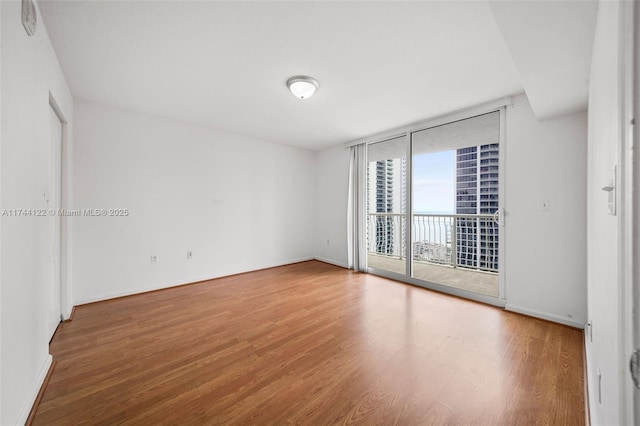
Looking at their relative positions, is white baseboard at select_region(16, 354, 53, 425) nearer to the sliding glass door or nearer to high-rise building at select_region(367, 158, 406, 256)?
the sliding glass door

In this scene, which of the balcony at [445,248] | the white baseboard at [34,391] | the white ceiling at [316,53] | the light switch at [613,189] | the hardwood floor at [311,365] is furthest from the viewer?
the balcony at [445,248]

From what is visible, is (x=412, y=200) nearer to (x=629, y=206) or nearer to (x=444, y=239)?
(x=444, y=239)

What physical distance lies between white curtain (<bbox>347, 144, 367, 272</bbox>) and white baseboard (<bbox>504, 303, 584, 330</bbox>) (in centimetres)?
216

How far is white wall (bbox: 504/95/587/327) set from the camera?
2.40 m

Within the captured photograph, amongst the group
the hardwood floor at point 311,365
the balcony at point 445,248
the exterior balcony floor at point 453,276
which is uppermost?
the balcony at point 445,248

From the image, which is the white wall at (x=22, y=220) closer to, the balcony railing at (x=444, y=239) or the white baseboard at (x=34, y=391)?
the white baseboard at (x=34, y=391)

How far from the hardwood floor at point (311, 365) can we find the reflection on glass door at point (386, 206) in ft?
6.52

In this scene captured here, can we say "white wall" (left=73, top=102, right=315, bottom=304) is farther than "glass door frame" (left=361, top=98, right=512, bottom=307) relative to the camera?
Yes

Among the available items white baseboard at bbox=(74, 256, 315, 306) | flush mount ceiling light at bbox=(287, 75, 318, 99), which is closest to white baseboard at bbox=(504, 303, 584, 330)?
flush mount ceiling light at bbox=(287, 75, 318, 99)

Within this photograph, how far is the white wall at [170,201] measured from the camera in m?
3.01

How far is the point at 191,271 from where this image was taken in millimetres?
3799

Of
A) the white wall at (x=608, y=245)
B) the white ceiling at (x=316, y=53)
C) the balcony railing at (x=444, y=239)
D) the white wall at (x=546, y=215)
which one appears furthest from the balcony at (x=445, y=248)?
the white wall at (x=608, y=245)

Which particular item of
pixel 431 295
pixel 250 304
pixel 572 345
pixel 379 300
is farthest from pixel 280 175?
pixel 572 345

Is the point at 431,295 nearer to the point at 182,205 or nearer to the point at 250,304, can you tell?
the point at 250,304
